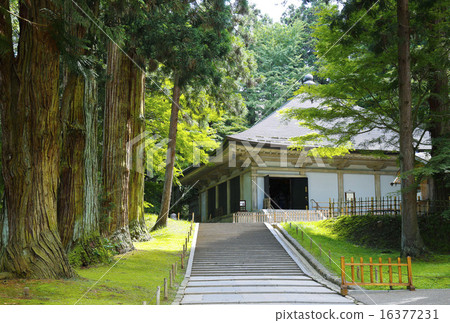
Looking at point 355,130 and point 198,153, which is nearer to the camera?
point 355,130

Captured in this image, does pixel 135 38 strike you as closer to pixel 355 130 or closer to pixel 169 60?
pixel 169 60

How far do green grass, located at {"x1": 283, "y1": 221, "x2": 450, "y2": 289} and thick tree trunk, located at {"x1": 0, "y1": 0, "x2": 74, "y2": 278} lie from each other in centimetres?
750

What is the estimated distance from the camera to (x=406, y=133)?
14.7 metres

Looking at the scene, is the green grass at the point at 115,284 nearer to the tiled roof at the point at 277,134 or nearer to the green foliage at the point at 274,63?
A: the tiled roof at the point at 277,134

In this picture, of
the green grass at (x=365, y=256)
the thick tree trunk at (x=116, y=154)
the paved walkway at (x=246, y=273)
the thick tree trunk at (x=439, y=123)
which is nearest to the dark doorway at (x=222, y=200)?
the paved walkway at (x=246, y=273)

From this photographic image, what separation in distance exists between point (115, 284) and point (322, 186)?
725 inches

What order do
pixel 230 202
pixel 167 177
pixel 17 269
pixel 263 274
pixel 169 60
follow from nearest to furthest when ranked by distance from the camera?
pixel 17 269, pixel 263 274, pixel 169 60, pixel 167 177, pixel 230 202

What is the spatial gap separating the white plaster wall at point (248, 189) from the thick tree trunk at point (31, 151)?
16758 millimetres

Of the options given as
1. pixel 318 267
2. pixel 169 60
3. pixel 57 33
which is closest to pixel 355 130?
pixel 318 267

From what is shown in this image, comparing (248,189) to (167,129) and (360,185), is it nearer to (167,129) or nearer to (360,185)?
(167,129)

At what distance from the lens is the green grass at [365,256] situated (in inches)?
450

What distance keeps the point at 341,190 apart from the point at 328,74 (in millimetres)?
11325

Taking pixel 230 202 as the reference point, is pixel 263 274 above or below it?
below

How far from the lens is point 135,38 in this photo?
1430cm
